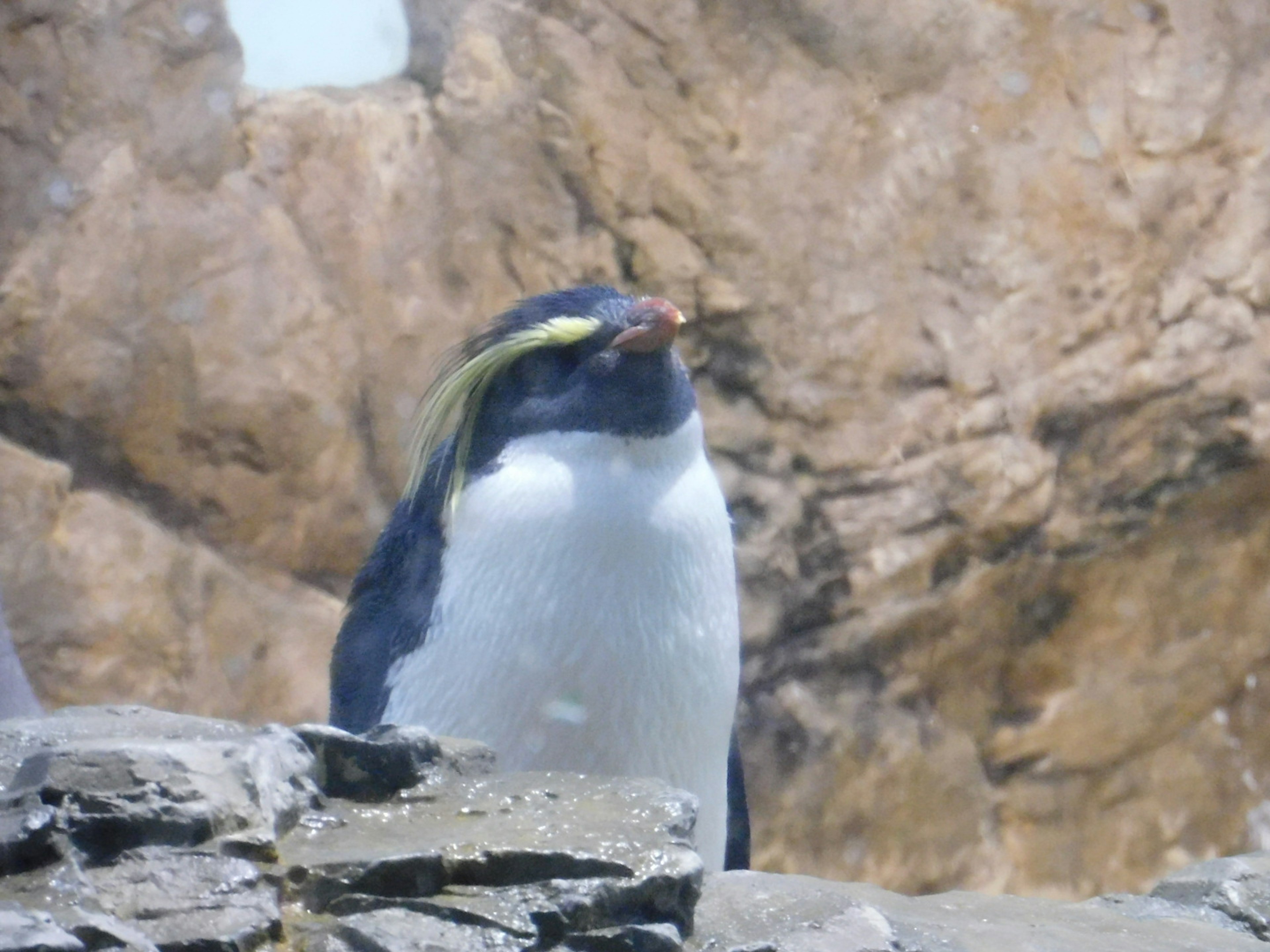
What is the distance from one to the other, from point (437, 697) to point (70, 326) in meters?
1.29

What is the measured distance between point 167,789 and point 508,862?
282mm

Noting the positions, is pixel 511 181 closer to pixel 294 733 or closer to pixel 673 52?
pixel 673 52

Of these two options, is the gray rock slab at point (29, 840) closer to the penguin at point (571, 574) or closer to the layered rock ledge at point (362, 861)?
the layered rock ledge at point (362, 861)

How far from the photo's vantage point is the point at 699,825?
2.26 metres

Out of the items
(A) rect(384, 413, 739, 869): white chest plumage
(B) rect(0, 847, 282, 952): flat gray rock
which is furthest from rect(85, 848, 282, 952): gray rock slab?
(A) rect(384, 413, 739, 869): white chest plumage

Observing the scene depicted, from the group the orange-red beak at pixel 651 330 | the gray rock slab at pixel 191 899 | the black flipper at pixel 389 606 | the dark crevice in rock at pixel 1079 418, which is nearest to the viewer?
the gray rock slab at pixel 191 899

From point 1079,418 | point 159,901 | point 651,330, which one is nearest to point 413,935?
point 159,901

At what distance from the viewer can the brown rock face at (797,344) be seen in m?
3.00

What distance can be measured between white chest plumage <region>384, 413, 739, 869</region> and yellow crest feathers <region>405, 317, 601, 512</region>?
0.10 m

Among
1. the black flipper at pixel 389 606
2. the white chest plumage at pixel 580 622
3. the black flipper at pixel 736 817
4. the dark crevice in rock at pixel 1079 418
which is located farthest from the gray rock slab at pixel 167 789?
the dark crevice in rock at pixel 1079 418

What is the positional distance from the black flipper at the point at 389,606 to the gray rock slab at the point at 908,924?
0.84 metres

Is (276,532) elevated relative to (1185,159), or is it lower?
lower

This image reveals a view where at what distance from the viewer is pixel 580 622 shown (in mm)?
2143

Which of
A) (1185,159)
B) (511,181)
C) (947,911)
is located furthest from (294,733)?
(1185,159)
